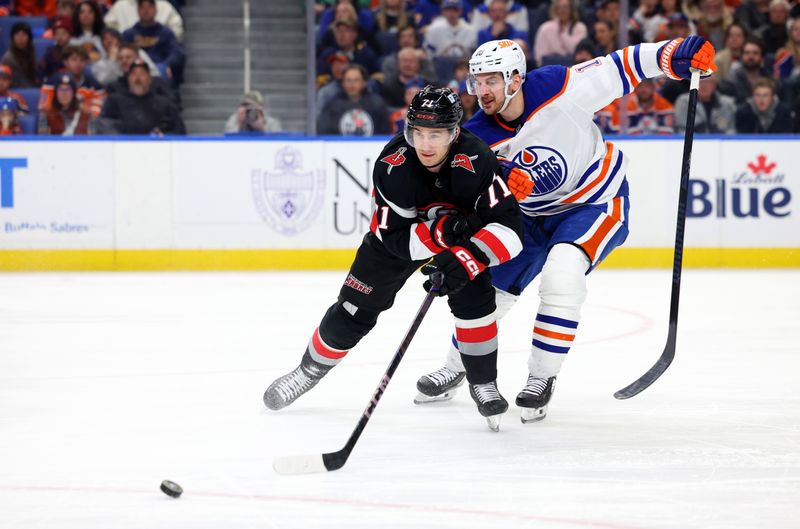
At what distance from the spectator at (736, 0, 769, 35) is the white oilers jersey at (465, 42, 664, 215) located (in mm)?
5645

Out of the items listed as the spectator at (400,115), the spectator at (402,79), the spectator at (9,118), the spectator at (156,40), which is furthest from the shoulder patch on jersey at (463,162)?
the spectator at (156,40)

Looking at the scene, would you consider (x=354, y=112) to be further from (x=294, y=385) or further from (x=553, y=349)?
A: (x=553, y=349)

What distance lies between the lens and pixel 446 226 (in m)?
3.14

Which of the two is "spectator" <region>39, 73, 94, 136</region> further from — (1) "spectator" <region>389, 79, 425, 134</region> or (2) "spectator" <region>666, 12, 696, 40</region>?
(2) "spectator" <region>666, 12, 696, 40</region>

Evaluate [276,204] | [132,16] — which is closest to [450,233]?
[276,204]

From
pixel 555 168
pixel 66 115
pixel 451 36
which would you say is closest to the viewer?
pixel 555 168

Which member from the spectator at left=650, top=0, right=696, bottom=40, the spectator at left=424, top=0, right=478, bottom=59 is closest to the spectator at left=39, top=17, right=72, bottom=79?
the spectator at left=424, top=0, right=478, bottom=59

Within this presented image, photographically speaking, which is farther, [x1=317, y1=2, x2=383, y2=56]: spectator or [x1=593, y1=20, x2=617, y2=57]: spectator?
[x1=317, y1=2, x2=383, y2=56]: spectator

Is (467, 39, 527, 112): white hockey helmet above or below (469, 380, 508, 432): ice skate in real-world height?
above

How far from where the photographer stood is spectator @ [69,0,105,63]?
28.2 ft

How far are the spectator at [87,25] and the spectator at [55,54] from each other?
0.22 ft

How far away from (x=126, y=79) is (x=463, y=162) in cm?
566

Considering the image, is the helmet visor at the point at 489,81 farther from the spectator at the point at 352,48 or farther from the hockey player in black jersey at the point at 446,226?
the spectator at the point at 352,48

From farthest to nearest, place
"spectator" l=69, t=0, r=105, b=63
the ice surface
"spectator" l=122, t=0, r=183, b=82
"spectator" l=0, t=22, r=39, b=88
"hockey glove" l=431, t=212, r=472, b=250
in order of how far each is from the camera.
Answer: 1. "spectator" l=122, t=0, r=183, b=82
2. "spectator" l=69, t=0, r=105, b=63
3. "spectator" l=0, t=22, r=39, b=88
4. "hockey glove" l=431, t=212, r=472, b=250
5. the ice surface
